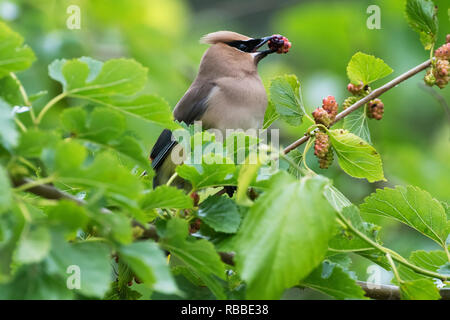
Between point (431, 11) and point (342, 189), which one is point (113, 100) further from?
point (342, 189)

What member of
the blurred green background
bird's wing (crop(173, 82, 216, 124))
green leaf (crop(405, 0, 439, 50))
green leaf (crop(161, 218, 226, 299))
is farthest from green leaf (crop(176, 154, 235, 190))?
the blurred green background

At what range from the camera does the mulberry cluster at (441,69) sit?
2305 millimetres

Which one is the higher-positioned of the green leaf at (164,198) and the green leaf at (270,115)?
the green leaf at (270,115)

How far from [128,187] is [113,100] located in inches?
13.2

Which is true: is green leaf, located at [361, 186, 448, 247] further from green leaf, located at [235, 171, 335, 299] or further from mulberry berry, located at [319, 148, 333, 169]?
green leaf, located at [235, 171, 335, 299]

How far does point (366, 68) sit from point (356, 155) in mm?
414

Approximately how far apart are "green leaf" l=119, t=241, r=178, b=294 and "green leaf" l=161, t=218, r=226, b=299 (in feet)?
0.62

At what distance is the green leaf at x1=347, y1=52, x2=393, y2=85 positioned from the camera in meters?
2.32

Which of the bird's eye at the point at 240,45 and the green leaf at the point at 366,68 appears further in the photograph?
the bird's eye at the point at 240,45

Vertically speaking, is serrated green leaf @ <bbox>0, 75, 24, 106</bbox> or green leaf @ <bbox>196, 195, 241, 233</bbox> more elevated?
serrated green leaf @ <bbox>0, 75, 24, 106</bbox>

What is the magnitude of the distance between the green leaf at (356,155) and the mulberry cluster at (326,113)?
116mm

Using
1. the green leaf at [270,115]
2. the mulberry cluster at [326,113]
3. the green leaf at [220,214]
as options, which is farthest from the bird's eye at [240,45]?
the green leaf at [220,214]

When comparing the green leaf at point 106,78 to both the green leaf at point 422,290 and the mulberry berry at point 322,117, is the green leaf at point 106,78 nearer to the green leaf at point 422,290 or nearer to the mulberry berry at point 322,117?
the mulberry berry at point 322,117
